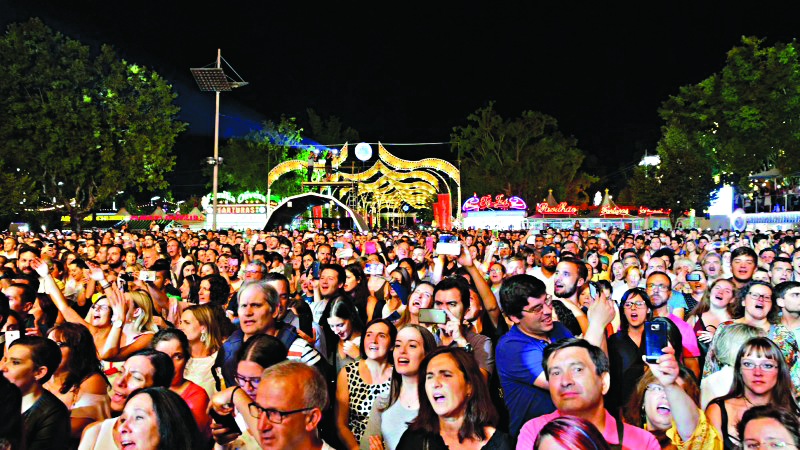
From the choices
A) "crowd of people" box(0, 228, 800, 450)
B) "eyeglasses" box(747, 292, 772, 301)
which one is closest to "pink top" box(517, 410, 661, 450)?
"crowd of people" box(0, 228, 800, 450)

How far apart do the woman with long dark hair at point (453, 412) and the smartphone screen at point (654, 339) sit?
0.74 metres

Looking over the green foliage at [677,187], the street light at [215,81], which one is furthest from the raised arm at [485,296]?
the green foliage at [677,187]

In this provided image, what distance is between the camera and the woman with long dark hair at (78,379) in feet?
13.3

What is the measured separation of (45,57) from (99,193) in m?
6.12

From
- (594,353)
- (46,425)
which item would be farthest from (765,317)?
(46,425)

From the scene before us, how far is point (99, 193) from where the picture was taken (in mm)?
32375

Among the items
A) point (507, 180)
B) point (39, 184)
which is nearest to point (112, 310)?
point (39, 184)

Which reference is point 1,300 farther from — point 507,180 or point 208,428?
point 507,180

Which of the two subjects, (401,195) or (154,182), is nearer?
(154,182)

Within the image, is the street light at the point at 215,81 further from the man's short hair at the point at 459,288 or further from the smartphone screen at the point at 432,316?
the smartphone screen at the point at 432,316

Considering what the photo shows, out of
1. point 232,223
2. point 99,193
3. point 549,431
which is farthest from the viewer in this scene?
point 232,223

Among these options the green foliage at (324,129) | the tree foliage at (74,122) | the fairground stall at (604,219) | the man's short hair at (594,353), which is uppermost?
the green foliage at (324,129)

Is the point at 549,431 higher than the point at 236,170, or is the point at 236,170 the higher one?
the point at 236,170

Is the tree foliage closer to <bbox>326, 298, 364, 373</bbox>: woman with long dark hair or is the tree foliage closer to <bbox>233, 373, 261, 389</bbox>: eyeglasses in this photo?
<bbox>326, 298, 364, 373</bbox>: woman with long dark hair
